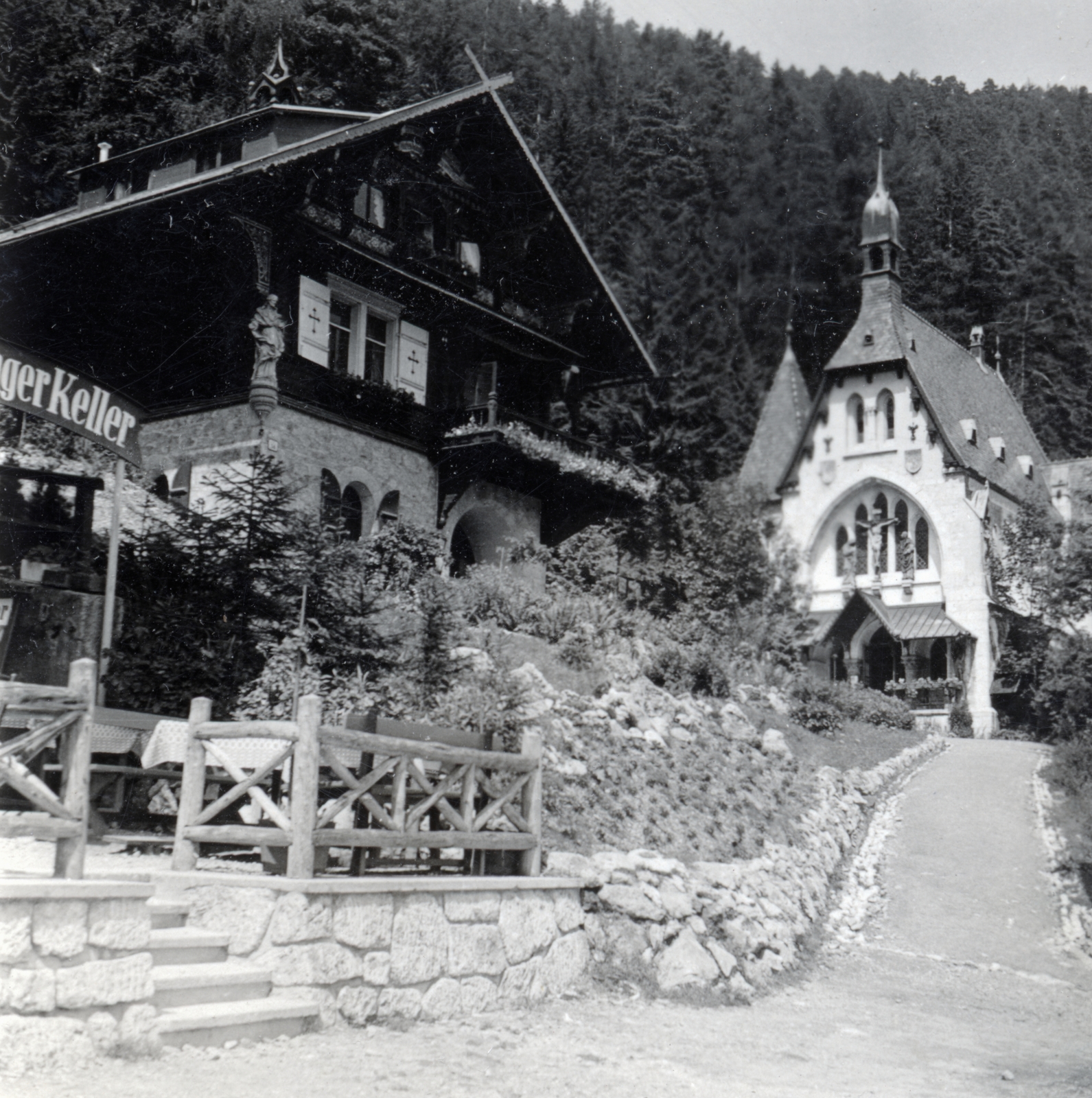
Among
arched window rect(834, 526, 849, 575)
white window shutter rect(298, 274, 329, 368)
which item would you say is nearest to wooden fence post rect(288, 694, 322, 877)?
white window shutter rect(298, 274, 329, 368)

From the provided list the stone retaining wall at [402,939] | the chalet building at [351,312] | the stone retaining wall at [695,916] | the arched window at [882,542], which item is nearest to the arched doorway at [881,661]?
the arched window at [882,542]

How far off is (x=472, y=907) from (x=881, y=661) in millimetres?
30986

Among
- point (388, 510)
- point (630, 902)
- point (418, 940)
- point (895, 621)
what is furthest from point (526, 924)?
point (895, 621)

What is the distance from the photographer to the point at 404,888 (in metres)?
9.00

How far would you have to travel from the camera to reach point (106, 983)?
692cm

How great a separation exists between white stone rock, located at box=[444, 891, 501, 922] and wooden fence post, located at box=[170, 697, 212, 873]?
1.74m

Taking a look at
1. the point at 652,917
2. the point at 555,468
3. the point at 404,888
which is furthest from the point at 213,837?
the point at 555,468

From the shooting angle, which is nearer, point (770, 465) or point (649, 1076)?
point (649, 1076)

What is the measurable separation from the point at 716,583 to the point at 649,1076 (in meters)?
26.1

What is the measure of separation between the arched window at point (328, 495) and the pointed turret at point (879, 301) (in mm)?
22429

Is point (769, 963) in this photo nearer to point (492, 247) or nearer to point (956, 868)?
point (956, 868)

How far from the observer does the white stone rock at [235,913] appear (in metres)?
8.18

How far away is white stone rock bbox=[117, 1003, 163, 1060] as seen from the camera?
6.91 metres

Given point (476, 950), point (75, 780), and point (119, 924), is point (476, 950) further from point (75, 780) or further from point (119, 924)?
point (75, 780)
